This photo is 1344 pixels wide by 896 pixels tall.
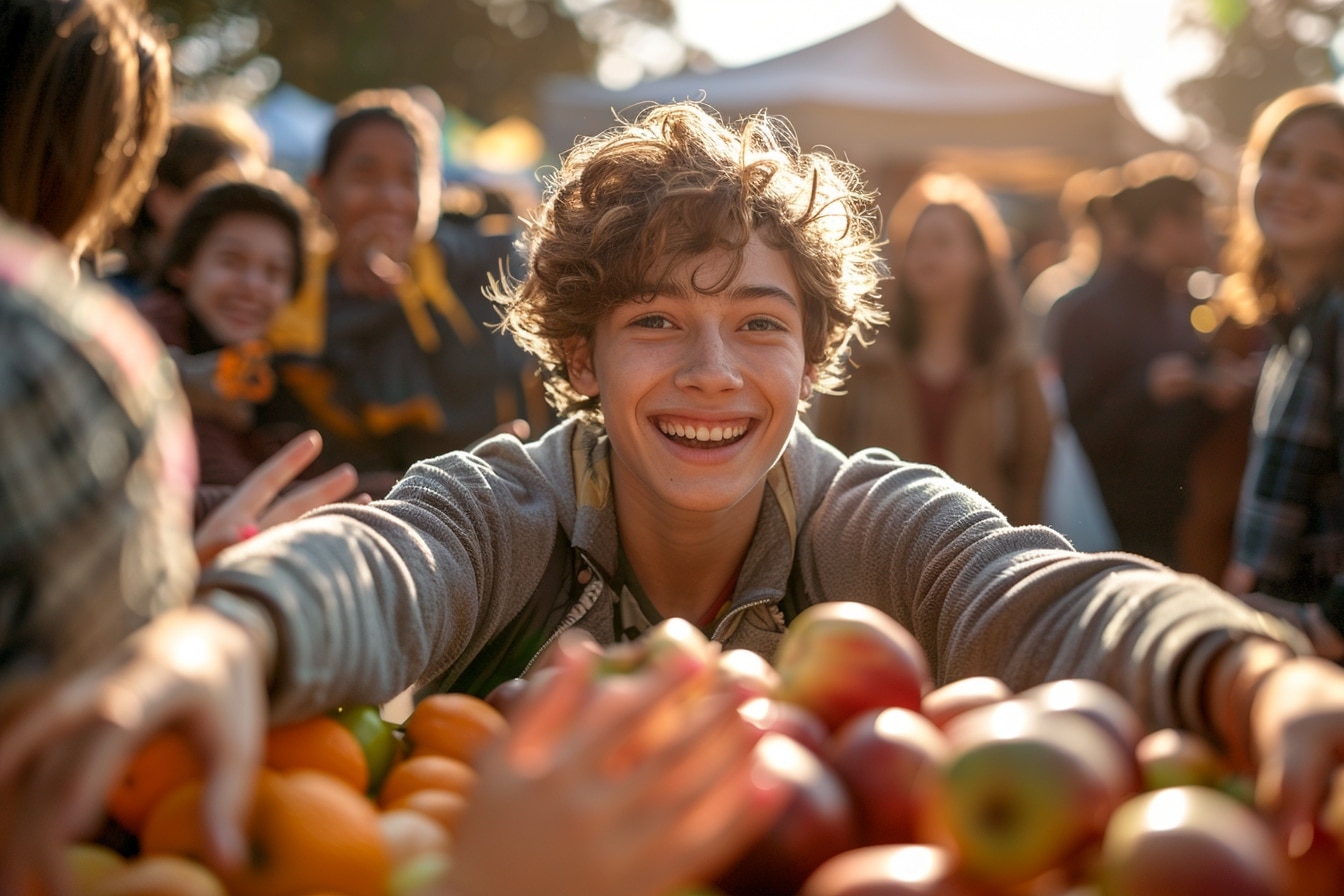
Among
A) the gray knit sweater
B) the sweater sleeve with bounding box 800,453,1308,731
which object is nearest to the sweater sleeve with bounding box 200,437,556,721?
the gray knit sweater

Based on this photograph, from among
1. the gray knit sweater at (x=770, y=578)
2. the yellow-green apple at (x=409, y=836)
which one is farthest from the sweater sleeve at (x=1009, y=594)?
the yellow-green apple at (x=409, y=836)

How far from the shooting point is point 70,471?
919 mm

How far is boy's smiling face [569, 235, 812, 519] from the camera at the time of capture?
2.06 meters

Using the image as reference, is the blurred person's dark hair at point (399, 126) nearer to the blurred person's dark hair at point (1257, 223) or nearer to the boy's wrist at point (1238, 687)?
the blurred person's dark hair at point (1257, 223)

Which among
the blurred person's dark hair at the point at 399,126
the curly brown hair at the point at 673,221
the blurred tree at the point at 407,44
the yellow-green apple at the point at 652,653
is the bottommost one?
the yellow-green apple at the point at 652,653

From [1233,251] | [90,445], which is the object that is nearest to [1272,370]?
[1233,251]

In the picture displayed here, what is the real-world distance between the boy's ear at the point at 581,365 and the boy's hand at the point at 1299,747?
4.82 feet

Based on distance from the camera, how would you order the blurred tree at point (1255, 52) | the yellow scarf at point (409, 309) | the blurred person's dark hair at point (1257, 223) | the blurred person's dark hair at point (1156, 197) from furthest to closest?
1. the blurred tree at point (1255, 52)
2. the blurred person's dark hair at point (1156, 197)
3. the yellow scarf at point (409, 309)
4. the blurred person's dark hair at point (1257, 223)

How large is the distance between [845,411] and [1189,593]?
11.5 feet

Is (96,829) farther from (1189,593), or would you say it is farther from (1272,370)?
(1272,370)

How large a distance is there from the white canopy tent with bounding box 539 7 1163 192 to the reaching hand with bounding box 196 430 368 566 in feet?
22.1

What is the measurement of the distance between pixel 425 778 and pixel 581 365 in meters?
1.23

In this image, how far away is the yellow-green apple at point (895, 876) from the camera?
98cm

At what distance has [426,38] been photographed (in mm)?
18094
